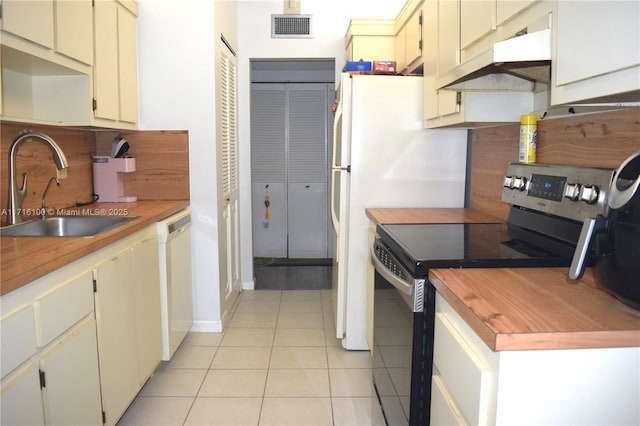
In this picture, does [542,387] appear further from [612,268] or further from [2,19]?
[2,19]

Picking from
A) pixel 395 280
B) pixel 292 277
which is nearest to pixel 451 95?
pixel 395 280

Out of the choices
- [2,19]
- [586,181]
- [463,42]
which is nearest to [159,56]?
[2,19]

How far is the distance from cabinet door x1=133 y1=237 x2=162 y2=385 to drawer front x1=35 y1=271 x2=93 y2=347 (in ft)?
1.48

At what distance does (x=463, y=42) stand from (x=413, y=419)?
1.47 metres

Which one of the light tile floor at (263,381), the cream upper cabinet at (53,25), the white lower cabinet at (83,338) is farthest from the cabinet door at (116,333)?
the cream upper cabinet at (53,25)

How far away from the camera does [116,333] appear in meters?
1.84

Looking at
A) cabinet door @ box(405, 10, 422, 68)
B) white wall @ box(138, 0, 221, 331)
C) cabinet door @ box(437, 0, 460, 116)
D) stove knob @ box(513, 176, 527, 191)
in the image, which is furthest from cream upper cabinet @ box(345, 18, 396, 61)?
stove knob @ box(513, 176, 527, 191)

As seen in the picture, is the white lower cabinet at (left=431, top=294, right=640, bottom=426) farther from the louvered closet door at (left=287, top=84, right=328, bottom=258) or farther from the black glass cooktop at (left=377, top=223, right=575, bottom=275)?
the louvered closet door at (left=287, top=84, right=328, bottom=258)

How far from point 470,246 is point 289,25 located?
292cm

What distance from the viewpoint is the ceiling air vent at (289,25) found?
379 cm

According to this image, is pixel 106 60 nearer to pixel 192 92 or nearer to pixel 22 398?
pixel 192 92

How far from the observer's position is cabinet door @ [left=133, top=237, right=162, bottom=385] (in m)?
2.09

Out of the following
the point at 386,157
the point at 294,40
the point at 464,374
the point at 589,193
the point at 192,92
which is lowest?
the point at 464,374

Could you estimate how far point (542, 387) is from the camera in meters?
0.88
